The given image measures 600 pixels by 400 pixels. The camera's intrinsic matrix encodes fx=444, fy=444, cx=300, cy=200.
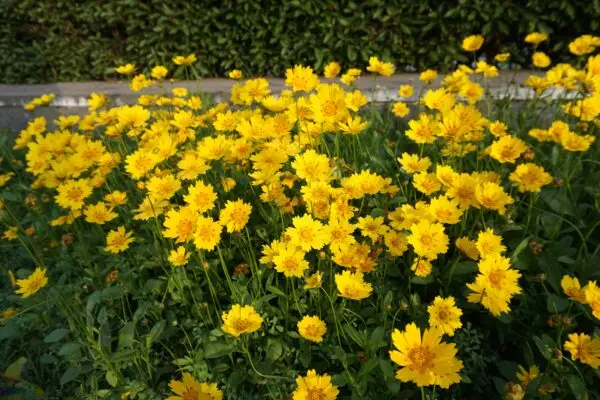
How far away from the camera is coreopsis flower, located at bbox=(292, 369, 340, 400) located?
42.4 inches

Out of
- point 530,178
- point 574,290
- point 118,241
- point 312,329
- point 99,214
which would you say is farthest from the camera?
point 99,214

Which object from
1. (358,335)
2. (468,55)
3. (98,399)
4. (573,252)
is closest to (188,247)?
(98,399)

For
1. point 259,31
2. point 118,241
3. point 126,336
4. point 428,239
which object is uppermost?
point 428,239

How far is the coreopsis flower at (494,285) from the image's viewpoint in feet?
3.99

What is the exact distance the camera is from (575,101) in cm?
211

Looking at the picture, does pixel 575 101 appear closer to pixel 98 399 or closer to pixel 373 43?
pixel 373 43

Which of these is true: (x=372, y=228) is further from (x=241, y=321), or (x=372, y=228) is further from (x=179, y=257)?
(x=179, y=257)

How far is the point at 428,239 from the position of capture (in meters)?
1.31

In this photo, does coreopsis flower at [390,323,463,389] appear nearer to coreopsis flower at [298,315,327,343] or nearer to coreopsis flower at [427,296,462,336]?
coreopsis flower at [427,296,462,336]

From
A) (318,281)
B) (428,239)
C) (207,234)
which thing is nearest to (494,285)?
(428,239)

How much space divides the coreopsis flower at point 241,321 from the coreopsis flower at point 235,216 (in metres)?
0.27

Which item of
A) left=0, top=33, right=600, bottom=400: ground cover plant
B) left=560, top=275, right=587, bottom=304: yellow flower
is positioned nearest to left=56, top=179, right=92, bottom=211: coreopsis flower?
left=0, top=33, right=600, bottom=400: ground cover plant

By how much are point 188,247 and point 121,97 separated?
2795mm

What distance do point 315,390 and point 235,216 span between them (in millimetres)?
593
